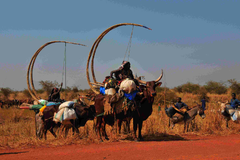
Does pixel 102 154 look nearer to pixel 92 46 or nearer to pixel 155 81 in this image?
pixel 155 81

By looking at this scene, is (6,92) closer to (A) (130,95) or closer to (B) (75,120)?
(B) (75,120)

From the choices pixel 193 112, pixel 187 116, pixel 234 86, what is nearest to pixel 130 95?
pixel 187 116

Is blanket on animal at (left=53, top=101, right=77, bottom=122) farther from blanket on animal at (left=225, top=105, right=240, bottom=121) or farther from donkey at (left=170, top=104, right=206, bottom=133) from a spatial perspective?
blanket on animal at (left=225, top=105, right=240, bottom=121)

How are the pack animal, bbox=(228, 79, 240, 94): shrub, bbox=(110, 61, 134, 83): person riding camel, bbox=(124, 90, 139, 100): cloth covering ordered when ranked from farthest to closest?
1. bbox=(228, 79, 240, 94): shrub
2. bbox=(110, 61, 134, 83): person riding camel
3. the pack animal
4. bbox=(124, 90, 139, 100): cloth covering

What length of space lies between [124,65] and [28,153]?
4.48m

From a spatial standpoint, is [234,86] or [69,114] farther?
[234,86]

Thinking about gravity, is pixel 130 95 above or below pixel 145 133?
above

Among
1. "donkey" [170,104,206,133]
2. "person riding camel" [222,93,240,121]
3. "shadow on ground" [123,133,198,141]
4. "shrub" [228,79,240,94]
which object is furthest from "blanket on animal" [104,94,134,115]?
"shrub" [228,79,240,94]

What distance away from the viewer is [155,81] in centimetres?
830

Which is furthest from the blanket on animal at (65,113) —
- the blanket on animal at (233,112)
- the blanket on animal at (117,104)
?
the blanket on animal at (233,112)

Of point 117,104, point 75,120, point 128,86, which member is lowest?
point 75,120

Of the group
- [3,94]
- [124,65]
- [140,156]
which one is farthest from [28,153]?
[3,94]

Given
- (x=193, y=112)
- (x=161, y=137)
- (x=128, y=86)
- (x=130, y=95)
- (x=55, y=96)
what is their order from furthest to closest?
(x=193, y=112)
(x=55, y=96)
(x=161, y=137)
(x=130, y=95)
(x=128, y=86)

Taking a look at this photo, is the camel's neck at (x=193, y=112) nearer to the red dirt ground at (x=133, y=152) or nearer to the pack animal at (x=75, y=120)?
the red dirt ground at (x=133, y=152)
